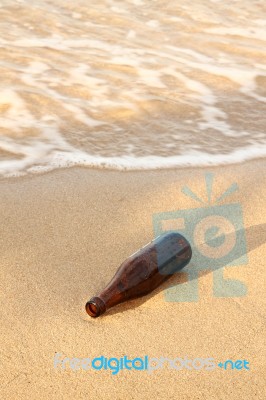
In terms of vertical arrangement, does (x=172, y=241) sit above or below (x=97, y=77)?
above

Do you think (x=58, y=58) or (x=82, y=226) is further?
(x=58, y=58)

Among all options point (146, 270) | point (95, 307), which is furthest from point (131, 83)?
point (95, 307)

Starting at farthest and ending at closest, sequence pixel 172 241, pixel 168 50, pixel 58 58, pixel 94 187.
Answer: pixel 168 50
pixel 58 58
pixel 94 187
pixel 172 241

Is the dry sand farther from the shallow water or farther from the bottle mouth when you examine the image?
the shallow water

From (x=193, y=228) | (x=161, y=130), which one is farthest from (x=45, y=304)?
(x=161, y=130)

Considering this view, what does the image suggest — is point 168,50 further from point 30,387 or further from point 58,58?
point 30,387
